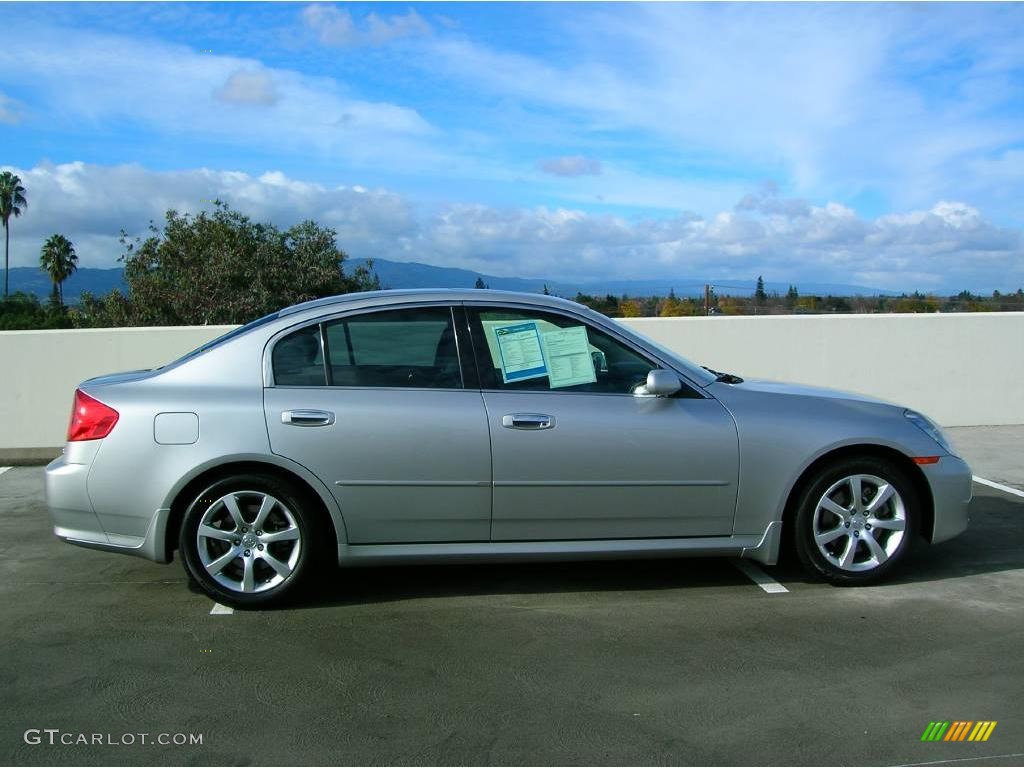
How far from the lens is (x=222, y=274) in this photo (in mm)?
22781

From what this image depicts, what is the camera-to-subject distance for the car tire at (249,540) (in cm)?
464

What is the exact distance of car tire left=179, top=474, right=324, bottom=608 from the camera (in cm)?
464

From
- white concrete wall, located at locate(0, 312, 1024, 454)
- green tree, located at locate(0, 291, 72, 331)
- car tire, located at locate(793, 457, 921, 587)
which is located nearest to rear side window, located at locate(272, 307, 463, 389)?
car tire, located at locate(793, 457, 921, 587)

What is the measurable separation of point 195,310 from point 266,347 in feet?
63.6

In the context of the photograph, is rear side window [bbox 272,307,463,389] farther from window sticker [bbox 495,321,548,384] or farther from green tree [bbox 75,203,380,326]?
green tree [bbox 75,203,380,326]

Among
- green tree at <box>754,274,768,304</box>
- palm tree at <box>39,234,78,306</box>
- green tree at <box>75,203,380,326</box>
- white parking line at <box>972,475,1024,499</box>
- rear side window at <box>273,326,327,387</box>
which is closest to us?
rear side window at <box>273,326,327,387</box>

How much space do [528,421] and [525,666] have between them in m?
1.22

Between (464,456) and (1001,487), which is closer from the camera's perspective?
(464,456)

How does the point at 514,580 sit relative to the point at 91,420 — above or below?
below

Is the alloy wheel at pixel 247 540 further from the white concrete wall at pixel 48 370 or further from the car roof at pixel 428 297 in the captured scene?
the white concrete wall at pixel 48 370

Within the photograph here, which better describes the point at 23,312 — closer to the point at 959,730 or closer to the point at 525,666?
the point at 525,666

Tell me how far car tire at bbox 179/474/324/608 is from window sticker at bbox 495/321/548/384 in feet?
4.12

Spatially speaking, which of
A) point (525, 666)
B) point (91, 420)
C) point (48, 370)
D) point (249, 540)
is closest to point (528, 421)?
point (525, 666)

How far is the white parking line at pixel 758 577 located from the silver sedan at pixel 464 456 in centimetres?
27
